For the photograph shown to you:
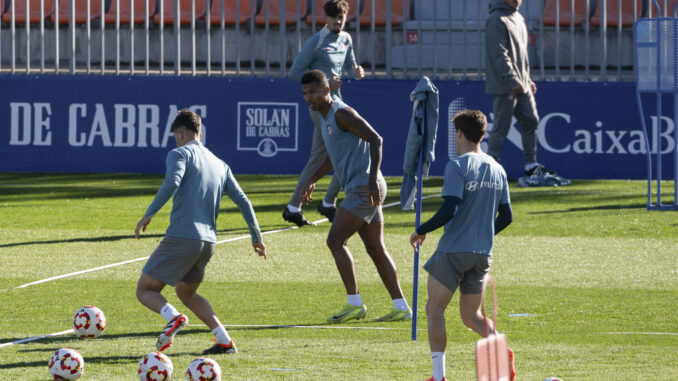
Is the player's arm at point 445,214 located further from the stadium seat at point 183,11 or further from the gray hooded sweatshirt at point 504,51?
the stadium seat at point 183,11

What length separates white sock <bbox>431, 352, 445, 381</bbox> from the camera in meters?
6.72

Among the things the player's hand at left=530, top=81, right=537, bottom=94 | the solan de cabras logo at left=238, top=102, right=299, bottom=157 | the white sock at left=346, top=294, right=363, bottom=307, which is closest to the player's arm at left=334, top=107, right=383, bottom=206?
the white sock at left=346, top=294, right=363, bottom=307

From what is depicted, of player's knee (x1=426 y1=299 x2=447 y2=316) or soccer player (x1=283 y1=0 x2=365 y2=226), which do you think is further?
soccer player (x1=283 y1=0 x2=365 y2=226)

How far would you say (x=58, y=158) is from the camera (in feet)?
60.4

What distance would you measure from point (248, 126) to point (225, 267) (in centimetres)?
703

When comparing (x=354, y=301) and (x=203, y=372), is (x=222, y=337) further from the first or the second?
(x=354, y=301)

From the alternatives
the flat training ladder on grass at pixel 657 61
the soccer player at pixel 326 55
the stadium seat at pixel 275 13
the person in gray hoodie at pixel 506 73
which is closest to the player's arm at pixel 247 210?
the soccer player at pixel 326 55

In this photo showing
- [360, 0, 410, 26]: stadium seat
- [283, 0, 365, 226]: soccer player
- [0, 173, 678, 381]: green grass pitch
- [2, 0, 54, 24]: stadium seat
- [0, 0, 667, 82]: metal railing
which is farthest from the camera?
[2, 0, 54, 24]: stadium seat

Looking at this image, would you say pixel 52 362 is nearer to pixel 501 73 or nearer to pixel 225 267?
pixel 225 267

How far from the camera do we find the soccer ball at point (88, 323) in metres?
8.04

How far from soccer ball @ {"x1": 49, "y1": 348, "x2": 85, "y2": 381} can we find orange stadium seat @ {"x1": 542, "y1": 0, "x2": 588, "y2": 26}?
12.4 m

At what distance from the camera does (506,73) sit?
52.6 feet

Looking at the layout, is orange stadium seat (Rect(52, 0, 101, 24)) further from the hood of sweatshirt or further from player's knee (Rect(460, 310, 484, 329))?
player's knee (Rect(460, 310, 484, 329))

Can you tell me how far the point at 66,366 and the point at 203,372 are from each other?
0.78 metres
